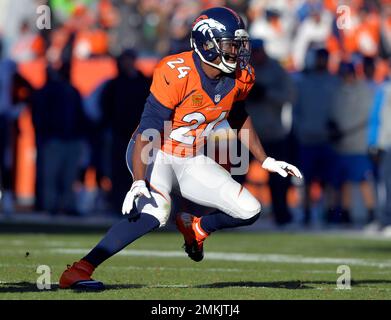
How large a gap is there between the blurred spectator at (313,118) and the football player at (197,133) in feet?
25.2

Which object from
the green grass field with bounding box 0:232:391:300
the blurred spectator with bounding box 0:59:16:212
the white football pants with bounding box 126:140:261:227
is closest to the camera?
the green grass field with bounding box 0:232:391:300

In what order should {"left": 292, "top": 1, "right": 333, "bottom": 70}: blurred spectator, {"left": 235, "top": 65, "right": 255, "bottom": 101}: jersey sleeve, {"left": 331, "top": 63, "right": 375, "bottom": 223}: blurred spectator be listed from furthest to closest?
{"left": 292, "top": 1, "right": 333, "bottom": 70}: blurred spectator, {"left": 331, "top": 63, "right": 375, "bottom": 223}: blurred spectator, {"left": 235, "top": 65, "right": 255, "bottom": 101}: jersey sleeve

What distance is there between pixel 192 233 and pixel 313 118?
315 inches

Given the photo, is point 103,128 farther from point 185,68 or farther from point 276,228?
point 185,68

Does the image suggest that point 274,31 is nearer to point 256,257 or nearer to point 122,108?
point 122,108

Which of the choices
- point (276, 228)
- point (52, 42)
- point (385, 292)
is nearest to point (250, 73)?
point (385, 292)

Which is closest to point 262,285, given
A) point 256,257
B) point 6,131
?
point 256,257

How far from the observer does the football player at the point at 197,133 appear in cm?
761

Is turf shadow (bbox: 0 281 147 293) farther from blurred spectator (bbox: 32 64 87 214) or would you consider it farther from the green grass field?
blurred spectator (bbox: 32 64 87 214)

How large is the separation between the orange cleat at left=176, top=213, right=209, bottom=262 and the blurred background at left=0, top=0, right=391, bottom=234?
633 cm

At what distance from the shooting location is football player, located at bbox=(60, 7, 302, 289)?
25.0ft

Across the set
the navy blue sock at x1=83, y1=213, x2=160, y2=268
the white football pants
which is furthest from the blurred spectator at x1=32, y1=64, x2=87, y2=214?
the navy blue sock at x1=83, y1=213, x2=160, y2=268

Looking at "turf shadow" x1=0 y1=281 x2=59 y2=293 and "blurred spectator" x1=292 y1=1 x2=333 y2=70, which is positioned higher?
"blurred spectator" x1=292 y1=1 x2=333 y2=70
